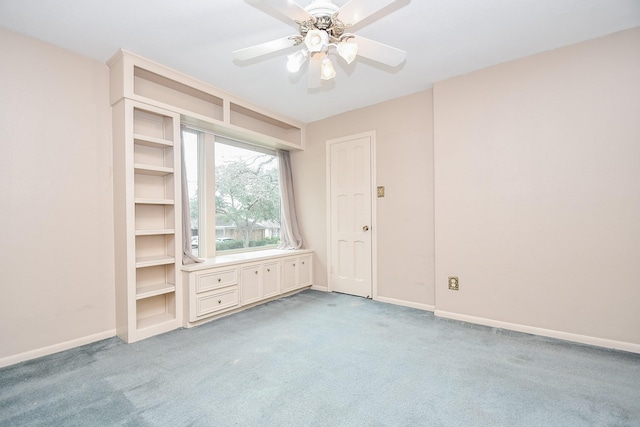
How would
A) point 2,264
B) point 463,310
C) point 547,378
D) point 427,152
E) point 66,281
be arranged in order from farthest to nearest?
point 427,152, point 463,310, point 66,281, point 2,264, point 547,378

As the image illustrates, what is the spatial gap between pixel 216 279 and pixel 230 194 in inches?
49.9

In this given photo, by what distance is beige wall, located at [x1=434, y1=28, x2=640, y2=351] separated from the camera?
2.28 m

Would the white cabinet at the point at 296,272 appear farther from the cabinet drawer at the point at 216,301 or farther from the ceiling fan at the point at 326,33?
the ceiling fan at the point at 326,33

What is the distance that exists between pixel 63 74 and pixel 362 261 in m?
3.58

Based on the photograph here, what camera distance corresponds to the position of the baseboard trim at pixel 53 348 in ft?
6.96

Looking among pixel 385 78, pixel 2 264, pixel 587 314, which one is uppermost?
pixel 385 78

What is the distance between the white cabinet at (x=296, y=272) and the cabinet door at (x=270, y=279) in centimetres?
12

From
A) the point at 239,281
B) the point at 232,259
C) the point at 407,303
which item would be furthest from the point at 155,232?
the point at 407,303

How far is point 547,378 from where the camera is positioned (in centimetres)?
190

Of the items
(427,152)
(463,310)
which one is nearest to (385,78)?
(427,152)

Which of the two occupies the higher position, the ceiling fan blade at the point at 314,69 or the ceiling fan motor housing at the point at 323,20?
the ceiling fan motor housing at the point at 323,20

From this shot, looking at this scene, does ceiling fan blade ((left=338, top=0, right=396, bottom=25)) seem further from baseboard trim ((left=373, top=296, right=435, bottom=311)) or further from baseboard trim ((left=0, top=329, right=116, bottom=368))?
baseboard trim ((left=0, top=329, right=116, bottom=368))

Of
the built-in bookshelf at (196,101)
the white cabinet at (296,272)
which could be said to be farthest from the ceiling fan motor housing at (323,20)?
the white cabinet at (296,272)

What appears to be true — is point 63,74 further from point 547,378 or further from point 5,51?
point 547,378
